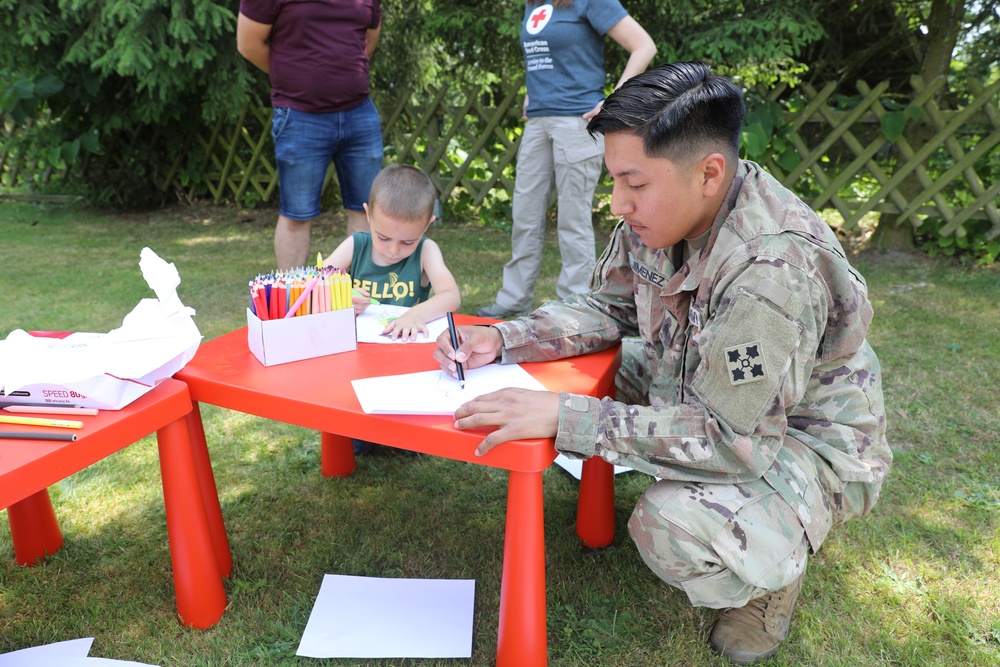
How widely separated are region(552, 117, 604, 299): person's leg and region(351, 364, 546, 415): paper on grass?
6.62 ft

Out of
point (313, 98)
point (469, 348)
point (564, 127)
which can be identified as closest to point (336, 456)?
point (469, 348)

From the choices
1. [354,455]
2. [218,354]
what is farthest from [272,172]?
[218,354]

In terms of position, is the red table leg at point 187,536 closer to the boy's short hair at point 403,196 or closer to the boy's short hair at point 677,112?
the boy's short hair at point 403,196

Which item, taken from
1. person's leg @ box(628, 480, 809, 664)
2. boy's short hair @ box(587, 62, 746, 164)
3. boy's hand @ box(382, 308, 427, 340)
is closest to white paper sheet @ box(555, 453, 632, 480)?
boy's hand @ box(382, 308, 427, 340)

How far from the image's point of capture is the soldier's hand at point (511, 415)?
1224mm

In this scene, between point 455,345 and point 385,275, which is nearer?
point 455,345

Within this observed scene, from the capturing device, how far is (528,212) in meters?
3.71

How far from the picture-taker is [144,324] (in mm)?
1394

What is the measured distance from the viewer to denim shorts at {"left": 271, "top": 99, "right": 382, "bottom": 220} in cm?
320

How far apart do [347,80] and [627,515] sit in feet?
7.42

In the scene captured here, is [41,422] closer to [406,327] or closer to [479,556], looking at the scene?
[406,327]

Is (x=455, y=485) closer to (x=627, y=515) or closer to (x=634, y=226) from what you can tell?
(x=627, y=515)

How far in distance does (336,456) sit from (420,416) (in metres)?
1.01

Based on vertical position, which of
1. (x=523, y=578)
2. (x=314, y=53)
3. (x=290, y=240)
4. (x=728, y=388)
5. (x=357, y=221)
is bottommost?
(x=290, y=240)
